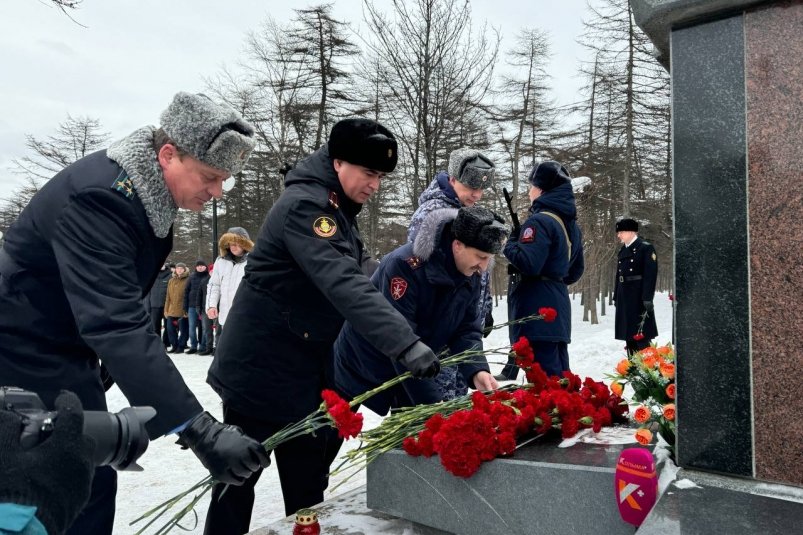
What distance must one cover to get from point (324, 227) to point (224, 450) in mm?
887

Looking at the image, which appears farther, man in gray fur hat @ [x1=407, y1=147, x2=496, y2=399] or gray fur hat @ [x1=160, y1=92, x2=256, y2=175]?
man in gray fur hat @ [x1=407, y1=147, x2=496, y2=399]

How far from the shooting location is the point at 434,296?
282cm

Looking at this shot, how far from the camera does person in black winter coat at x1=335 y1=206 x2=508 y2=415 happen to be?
2670 mm

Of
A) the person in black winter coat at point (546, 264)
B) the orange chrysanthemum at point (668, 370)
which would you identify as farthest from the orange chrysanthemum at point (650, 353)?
the person in black winter coat at point (546, 264)

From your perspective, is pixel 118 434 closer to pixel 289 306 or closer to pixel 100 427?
pixel 100 427

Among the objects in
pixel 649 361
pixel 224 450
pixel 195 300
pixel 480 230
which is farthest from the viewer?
pixel 195 300

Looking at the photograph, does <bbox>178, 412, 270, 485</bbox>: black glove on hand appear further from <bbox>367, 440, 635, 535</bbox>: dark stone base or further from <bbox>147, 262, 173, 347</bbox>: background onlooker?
<bbox>147, 262, 173, 347</bbox>: background onlooker

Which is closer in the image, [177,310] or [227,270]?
[227,270]

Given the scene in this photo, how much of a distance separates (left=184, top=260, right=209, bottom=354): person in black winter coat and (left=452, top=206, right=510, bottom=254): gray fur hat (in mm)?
8458

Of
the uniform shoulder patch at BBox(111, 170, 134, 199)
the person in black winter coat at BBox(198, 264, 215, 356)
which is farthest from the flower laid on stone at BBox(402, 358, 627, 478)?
the person in black winter coat at BBox(198, 264, 215, 356)

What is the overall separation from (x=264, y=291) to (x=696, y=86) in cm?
162

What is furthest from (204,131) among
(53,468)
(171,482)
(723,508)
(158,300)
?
(158,300)

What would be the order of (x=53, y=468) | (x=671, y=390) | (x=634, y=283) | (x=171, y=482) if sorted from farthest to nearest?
(x=634, y=283), (x=171, y=482), (x=671, y=390), (x=53, y=468)

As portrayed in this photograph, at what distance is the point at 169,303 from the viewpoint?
37.2ft
